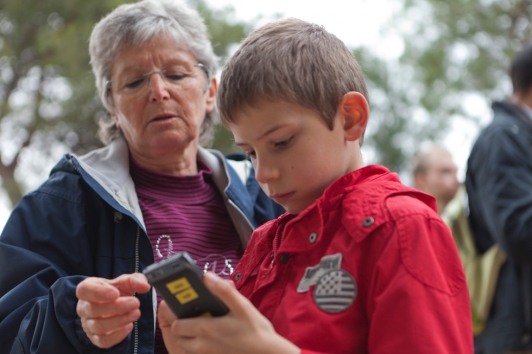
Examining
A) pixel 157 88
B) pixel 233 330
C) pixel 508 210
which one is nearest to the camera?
pixel 233 330

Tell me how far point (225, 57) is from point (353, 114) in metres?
3.73

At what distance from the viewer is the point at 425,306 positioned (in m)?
1.18

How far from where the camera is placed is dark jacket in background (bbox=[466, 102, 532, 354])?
2928mm

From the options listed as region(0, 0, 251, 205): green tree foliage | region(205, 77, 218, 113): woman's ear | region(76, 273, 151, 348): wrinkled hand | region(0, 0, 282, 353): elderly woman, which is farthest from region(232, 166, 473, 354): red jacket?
region(0, 0, 251, 205): green tree foliage

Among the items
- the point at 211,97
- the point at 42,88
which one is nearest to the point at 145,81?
the point at 211,97

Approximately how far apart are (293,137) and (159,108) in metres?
1.17

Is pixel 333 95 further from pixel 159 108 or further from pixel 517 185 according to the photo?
pixel 517 185

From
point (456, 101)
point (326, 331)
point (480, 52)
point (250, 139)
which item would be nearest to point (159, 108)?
point (250, 139)

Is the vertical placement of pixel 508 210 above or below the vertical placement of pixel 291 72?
below

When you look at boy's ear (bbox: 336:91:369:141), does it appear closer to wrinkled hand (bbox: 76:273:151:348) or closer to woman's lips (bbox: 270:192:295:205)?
woman's lips (bbox: 270:192:295:205)

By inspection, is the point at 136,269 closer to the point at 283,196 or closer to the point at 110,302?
the point at 110,302

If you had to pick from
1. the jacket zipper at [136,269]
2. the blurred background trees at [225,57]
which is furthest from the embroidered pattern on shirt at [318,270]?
the blurred background trees at [225,57]

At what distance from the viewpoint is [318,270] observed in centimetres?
132

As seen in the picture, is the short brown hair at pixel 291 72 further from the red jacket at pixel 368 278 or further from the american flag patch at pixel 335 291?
the american flag patch at pixel 335 291
